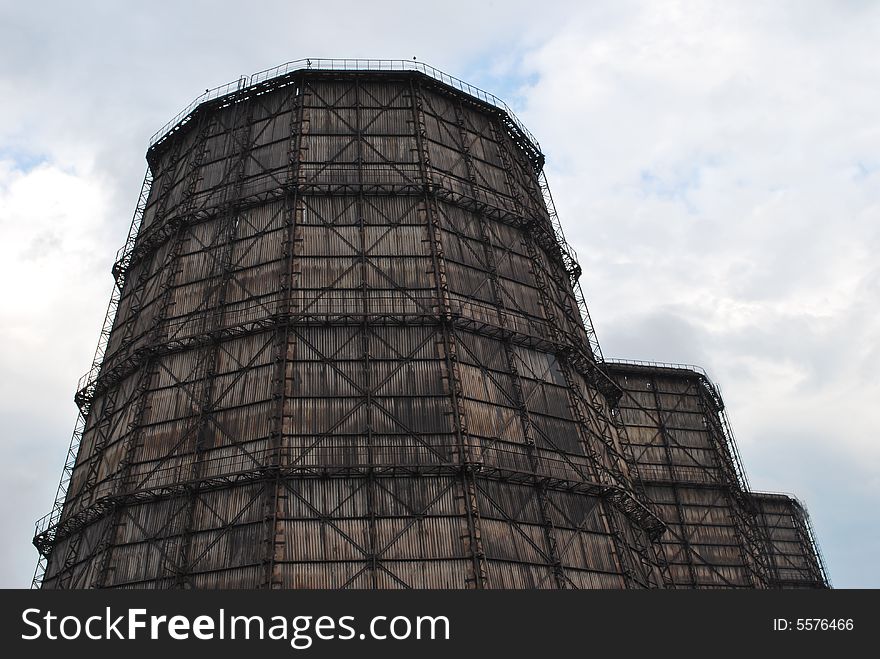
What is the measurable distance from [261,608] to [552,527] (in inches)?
514

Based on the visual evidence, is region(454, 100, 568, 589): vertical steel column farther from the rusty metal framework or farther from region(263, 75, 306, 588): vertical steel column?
the rusty metal framework

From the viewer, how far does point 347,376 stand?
25.9 metres

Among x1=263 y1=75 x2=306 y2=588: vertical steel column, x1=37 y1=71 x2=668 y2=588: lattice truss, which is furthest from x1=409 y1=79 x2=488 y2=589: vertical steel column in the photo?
x1=263 y1=75 x2=306 y2=588: vertical steel column

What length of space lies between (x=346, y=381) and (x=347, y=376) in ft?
0.59

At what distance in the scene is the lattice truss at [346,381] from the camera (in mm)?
23719

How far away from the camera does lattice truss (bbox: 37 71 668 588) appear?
2372 cm

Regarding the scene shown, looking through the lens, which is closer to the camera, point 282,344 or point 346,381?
point 346,381

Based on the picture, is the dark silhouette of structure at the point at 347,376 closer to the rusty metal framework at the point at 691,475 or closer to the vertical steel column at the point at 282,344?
the vertical steel column at the point at 282,344

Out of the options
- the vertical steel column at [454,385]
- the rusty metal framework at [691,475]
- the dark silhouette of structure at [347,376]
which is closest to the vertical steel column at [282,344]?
the dark silhouette of structure at [347,376]

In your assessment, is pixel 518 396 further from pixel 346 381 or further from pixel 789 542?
pixel 789 542

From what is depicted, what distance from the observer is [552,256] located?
34.5 metres

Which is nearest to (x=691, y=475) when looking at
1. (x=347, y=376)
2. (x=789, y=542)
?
(x=789, y=542)

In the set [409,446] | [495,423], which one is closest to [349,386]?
[409,446]

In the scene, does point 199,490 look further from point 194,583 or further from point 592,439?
point 592,439
